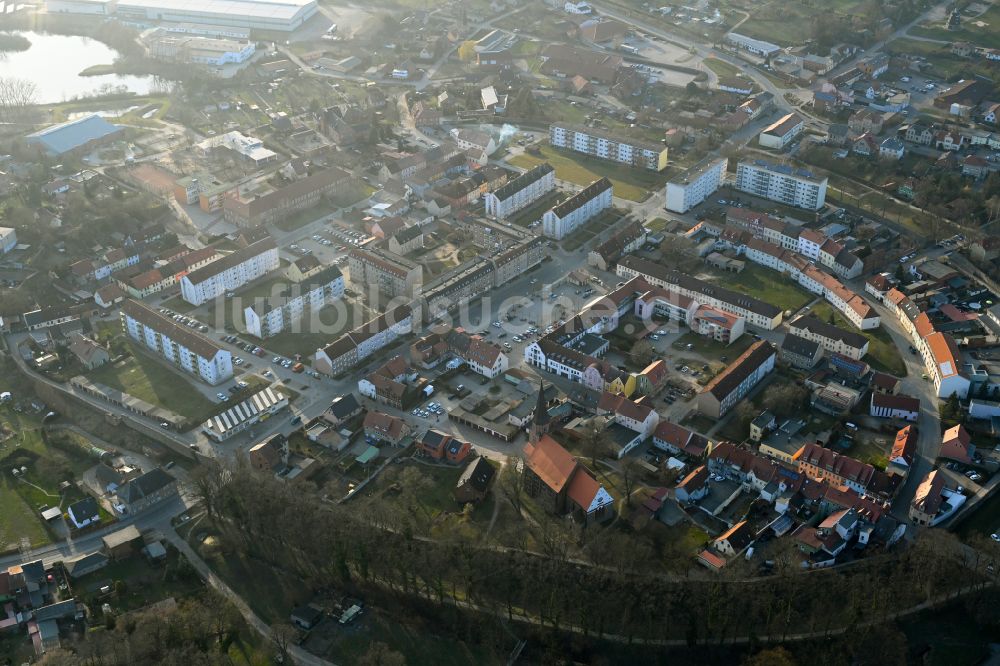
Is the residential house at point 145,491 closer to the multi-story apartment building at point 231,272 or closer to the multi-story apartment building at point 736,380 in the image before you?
the multi-story apartment building at point 231,272

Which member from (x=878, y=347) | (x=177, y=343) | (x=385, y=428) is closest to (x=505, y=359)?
(x=385, y=428)

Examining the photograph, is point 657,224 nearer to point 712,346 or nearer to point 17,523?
point 712,346

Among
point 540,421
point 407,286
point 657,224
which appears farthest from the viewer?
point 657,224

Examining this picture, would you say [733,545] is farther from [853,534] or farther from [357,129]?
[357,129]

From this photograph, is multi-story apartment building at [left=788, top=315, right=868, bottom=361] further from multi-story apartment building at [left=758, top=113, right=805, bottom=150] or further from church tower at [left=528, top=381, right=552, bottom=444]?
multi-story apartment building at [left=758, top=113, right=805, bottom=150]

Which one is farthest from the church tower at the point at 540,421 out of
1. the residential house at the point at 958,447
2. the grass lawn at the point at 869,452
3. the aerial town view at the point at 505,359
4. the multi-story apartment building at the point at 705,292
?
the residential house at the point at 958,447

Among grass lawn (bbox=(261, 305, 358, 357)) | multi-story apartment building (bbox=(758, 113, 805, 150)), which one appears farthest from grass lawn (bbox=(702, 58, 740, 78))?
grass lawn (bbox=(261, 305, 358, 357))

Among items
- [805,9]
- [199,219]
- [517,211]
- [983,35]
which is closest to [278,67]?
[199,219]
